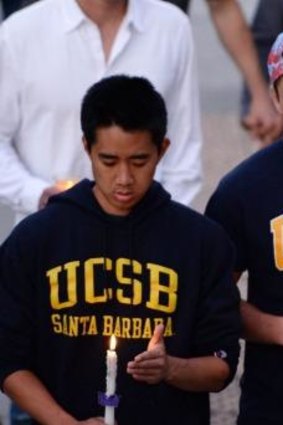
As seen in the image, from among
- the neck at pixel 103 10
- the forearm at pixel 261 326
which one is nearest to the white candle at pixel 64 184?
the neck at pixel 103 10

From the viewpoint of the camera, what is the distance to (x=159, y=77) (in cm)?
490

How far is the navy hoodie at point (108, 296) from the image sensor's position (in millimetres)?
3918

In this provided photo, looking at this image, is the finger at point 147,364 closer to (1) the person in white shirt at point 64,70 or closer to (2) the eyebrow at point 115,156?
(2) the eyebrow at point 115,156

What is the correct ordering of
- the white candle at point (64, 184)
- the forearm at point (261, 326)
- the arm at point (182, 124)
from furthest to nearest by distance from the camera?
the arm at point (182, 124) → the white candle at point (64, 184) → the forearm at point (261, 326)

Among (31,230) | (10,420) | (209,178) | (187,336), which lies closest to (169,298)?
(187,336)

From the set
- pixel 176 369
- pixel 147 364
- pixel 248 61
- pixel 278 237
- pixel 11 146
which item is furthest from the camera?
pixel 248 61

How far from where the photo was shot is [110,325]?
3.92 metres

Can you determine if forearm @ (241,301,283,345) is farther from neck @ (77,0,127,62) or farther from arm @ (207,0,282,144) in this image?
arm @ (207,0,282,144)

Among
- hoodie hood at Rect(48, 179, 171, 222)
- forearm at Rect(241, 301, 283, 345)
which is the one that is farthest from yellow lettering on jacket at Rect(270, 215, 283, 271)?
hoodie hood at Rect(48, 179, 171, 222)

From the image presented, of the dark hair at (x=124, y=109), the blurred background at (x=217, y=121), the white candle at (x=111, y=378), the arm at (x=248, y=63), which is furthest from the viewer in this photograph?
the blurred background at (x=217, y=121)

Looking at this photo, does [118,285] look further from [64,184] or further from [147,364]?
[64,184]

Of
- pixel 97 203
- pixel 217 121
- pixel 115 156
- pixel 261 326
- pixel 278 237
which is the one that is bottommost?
pixel 217 121

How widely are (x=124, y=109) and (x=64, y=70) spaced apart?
88 cm

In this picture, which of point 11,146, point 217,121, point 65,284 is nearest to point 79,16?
point 11,146
